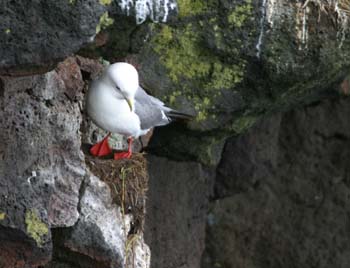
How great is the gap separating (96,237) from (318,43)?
1466 mm

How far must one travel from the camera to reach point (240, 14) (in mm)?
5461

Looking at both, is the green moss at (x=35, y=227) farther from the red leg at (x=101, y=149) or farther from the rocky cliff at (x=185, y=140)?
the red leg at (x=101, y=149)

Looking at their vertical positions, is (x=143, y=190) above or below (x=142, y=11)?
below

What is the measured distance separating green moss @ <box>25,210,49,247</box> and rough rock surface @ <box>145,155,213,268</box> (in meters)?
1.96

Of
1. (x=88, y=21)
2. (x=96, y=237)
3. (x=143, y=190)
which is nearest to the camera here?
(x=88, y=21)

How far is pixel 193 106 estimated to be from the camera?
5.92 m

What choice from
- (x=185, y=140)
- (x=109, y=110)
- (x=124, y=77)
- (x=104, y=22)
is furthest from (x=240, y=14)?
(x=104, y=22)

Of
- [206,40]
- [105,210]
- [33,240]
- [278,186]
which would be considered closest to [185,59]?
[206,40]

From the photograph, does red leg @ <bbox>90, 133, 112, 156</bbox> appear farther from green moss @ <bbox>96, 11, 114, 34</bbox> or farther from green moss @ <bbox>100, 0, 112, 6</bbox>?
green moss @ <bbox>100, 0, 112, 6</bbox>

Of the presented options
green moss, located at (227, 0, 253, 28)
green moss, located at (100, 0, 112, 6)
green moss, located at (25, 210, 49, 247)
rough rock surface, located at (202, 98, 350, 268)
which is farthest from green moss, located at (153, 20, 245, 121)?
rough rock surface, located at (202, 98, 350, 268)

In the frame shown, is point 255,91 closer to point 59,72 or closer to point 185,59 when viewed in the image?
point 185,59

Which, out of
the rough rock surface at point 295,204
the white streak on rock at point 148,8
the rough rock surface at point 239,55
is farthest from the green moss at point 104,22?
the rough rock surface at point 295,204

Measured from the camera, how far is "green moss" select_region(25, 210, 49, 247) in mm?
4457

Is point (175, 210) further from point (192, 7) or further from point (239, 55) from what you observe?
point (192, 7)
